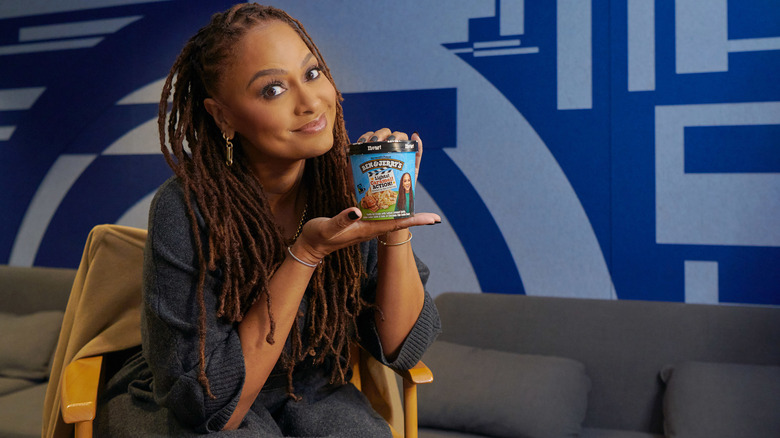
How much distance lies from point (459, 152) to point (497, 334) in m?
0.78

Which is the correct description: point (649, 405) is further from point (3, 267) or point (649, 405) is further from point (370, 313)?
point (3, 267)

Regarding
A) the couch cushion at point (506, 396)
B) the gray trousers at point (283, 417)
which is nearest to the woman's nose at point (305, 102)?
the gray trousers at point (283, 417)

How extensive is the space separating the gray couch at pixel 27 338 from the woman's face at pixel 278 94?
5.08 feet

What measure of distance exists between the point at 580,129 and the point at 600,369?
929mm

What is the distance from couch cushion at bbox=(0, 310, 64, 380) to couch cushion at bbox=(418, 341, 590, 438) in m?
1.68

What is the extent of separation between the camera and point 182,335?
126cm

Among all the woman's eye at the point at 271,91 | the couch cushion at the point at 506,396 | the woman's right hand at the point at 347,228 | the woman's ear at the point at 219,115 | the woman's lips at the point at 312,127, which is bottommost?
the couch cushion at the point at 506,396

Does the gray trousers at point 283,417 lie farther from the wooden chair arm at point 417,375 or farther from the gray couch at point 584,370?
the gray couch at point 584,370

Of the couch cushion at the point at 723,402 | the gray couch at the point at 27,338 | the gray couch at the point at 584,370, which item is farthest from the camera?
the gray couch at the point at 27,338

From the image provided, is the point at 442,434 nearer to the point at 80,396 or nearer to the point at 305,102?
the point at 80,396

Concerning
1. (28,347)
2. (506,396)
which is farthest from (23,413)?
(506,396)

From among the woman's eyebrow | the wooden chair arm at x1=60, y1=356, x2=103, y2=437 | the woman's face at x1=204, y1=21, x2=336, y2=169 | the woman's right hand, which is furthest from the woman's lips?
the wooden chair arm at x1=60, y1=356, x2=103, y2=437

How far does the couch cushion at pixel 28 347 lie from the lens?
2.81 metres

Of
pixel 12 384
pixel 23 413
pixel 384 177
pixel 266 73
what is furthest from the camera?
pixel 12 384
